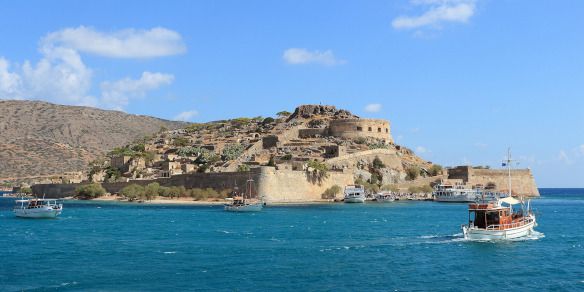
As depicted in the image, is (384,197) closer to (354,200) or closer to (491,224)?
(354,200)

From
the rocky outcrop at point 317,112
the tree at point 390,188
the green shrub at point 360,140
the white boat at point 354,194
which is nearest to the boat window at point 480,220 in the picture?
the white boat at point 354,194

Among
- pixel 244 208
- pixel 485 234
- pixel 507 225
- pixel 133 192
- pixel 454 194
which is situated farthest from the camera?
pixel 454 194

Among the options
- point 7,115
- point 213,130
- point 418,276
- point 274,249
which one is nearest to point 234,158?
point 213,130

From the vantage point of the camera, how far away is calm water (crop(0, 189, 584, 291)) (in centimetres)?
2166

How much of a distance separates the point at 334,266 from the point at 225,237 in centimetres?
1024

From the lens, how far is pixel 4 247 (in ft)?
98.1

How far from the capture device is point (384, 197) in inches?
2916

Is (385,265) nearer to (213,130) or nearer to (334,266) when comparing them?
(334,266)

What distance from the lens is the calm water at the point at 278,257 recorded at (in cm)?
2166

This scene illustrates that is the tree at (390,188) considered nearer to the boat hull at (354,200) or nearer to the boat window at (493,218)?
the boat hull at (354,200)

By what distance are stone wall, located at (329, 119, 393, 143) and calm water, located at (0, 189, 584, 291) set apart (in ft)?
145

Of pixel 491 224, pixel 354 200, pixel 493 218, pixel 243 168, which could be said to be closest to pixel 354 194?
pixel 354 200

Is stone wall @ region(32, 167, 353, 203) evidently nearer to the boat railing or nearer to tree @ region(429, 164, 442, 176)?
tree @ region(429, 164, 442, 176)

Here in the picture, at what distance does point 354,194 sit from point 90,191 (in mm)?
28230
